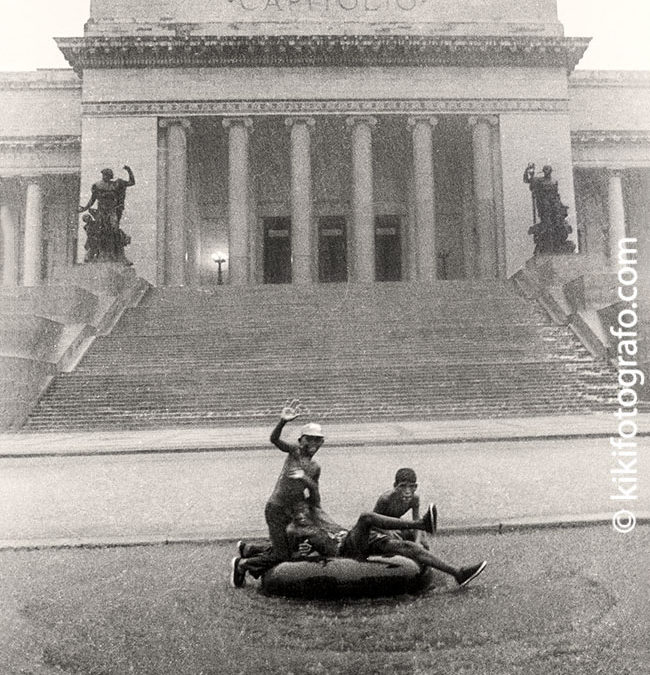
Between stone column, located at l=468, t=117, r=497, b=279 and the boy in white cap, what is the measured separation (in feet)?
87.2

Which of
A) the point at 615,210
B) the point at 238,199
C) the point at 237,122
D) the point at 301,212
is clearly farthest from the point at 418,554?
the point at 615,210

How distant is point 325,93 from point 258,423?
20037 mm

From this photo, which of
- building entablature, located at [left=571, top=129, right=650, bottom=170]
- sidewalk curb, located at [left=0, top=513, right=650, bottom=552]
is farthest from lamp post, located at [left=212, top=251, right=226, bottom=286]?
sidewalk curb, located at [left=0, top=513, right=650, bottom=552]

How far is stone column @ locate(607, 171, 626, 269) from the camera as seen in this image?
115ft

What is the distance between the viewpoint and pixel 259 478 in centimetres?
858

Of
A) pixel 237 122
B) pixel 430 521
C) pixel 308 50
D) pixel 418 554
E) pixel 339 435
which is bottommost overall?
pixel 418 554

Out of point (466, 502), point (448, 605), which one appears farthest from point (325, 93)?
point (448, 605)

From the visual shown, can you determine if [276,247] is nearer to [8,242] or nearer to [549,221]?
[8,242]

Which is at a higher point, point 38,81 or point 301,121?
point 38,81

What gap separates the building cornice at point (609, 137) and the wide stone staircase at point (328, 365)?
15910 millimetres

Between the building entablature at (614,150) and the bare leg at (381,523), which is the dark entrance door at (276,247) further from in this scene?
the bare leg at (381,523)

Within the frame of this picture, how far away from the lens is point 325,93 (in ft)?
101

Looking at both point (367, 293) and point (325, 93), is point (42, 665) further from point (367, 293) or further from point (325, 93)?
point (325, 93)

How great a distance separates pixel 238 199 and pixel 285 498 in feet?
86.3
